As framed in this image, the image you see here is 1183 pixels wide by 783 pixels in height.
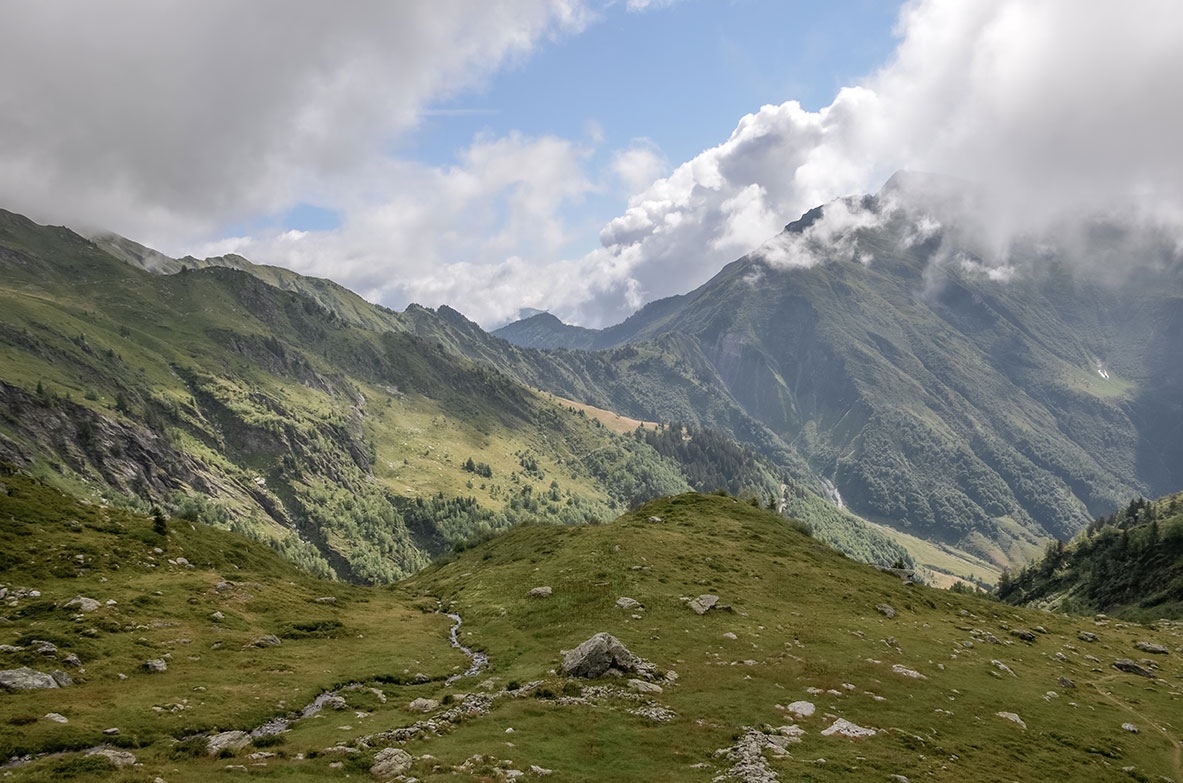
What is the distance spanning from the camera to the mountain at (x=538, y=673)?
31.5 meters

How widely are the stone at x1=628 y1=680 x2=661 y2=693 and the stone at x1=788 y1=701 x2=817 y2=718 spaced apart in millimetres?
9001

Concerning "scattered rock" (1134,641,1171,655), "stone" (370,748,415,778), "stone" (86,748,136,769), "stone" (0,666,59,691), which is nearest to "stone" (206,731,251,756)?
"stone" (86,748,136,769)

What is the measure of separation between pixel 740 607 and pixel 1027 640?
3669cm

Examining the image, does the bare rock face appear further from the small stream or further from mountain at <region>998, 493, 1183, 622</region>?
mountain at <region>998, 493, 1183, 622</region>

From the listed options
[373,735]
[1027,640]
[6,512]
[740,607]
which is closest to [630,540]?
[740,607]

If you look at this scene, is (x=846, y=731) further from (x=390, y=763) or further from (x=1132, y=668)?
(x=1132, y=668)

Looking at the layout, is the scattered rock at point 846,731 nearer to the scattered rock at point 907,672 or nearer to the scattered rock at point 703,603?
the scattered rock at point 907,672

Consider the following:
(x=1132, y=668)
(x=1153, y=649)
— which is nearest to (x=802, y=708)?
(x=1132, y=668)

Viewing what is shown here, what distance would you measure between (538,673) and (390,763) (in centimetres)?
1797

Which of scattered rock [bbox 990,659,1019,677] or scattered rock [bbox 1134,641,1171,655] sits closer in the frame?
scattered rock [bbox 990,659,1019,677]

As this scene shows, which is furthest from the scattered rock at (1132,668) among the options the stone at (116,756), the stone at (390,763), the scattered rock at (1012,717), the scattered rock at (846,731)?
the stone at (116,756)

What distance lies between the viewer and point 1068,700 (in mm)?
51469

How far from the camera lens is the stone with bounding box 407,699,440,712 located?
127ft

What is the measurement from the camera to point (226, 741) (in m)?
31.8
